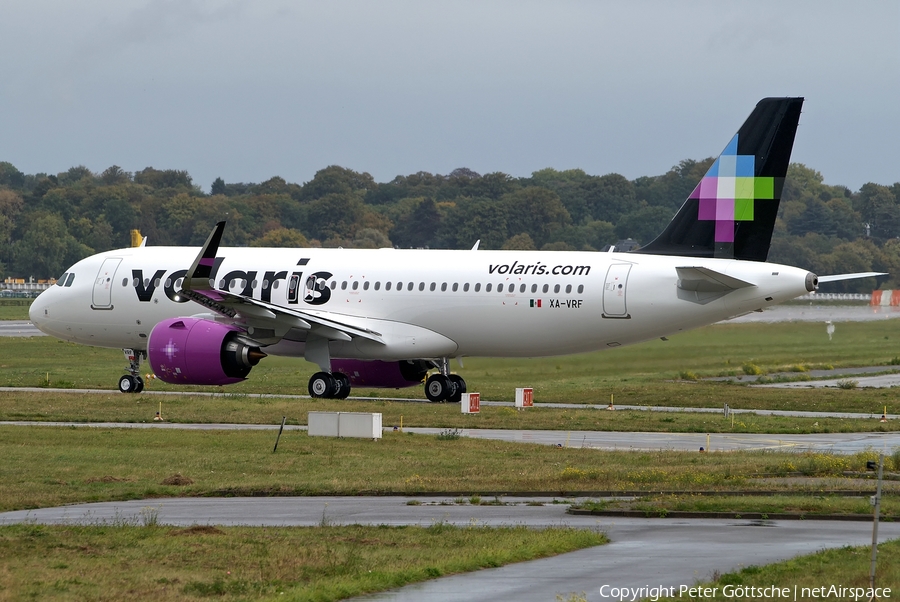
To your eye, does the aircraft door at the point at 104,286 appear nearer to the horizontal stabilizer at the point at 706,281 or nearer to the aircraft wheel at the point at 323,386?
the aircraft wheel at the point at 323,386

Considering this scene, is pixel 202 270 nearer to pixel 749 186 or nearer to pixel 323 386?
pixel 323 386

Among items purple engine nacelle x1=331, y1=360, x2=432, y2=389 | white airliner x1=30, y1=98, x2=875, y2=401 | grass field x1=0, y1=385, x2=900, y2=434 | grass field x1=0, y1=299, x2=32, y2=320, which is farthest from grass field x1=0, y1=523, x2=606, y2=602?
grass field x1=0, y1=299, x2=32, y2=320

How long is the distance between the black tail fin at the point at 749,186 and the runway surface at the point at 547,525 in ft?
58.9

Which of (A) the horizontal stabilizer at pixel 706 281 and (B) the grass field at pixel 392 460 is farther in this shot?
(A) the horizontal stabilizer at pixel 706 281

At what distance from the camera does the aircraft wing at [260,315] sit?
128 feet

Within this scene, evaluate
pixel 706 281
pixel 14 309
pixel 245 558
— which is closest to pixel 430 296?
pixel 706 281

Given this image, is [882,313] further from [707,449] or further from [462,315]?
[707,449]

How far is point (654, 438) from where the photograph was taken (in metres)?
37.3

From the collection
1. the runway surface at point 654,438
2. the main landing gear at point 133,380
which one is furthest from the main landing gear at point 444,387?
the main landing gear at point 133,380

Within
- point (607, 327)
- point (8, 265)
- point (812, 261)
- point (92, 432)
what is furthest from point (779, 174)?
point (8, 265)

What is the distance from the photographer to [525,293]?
42.6 meters

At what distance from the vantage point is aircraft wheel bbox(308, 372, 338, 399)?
4419 centimetres

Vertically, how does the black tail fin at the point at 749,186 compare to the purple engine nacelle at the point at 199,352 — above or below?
above

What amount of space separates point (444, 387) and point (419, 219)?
122m
